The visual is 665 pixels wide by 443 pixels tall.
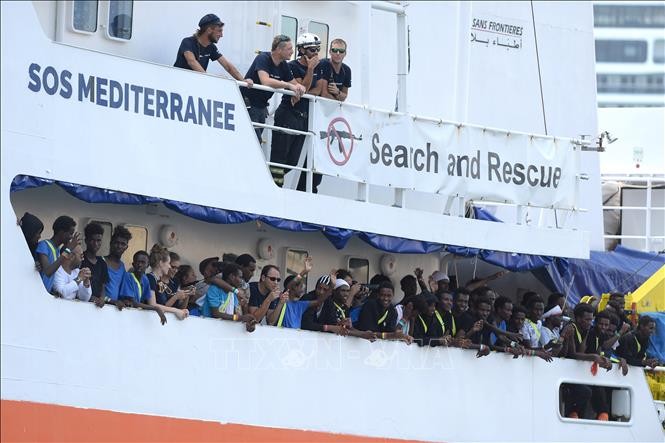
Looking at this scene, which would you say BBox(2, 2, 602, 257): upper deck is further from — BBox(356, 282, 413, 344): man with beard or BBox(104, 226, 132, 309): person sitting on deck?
BBox(356, 282, 413, 344): man with beard

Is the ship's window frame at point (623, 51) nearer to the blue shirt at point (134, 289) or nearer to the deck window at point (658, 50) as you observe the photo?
the deck window at point (658, 50)

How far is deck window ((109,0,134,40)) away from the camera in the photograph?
42.8ft

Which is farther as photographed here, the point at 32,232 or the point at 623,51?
the point at 623,51

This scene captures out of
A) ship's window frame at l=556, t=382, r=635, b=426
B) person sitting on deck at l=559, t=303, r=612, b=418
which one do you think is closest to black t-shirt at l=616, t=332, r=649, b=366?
ship's window frame at l=556, t=382, r=635, b=426

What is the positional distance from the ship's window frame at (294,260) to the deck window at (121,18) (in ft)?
8.24

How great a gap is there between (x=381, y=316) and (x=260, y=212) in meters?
1.58

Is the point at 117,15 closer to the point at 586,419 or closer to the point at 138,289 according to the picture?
the point at 138,289

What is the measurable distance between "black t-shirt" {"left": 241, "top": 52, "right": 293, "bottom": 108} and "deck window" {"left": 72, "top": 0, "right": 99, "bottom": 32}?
1456 millimetres

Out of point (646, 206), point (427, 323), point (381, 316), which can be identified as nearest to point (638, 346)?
point (427, 323)

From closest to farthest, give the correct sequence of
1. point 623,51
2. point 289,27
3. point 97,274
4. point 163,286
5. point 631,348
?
point 97,274 < point 163,286 < point 289,27 < point 631,348 < point 623,51

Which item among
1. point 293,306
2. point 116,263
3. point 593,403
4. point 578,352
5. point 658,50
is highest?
point 658,50

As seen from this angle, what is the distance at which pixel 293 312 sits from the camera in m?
13.0

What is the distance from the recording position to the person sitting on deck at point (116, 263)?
11750mm

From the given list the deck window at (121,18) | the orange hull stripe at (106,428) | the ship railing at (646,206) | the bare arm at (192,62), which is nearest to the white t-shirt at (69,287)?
the orange hull stripe at (106,428)
